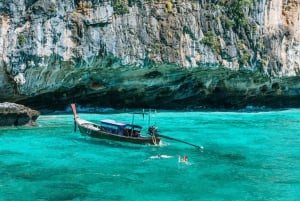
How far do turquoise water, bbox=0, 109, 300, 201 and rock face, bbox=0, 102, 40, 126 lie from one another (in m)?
0.85

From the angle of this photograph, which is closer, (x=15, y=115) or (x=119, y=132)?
(x=119, y=132)

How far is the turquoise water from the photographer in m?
19.3

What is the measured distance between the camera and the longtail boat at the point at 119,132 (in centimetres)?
2850

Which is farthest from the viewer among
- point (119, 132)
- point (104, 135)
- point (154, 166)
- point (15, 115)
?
point (15, 115)

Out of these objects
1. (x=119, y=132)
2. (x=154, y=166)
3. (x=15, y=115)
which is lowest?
(x=154, y=166)

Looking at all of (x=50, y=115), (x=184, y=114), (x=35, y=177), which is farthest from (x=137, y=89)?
(x=35, y=177)

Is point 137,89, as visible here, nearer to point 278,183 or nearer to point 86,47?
point 86,47

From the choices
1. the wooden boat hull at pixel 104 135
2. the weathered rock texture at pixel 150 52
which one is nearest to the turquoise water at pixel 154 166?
the wooden boat hull at pixel 104 135

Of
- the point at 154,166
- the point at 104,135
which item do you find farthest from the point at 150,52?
the point at 154,166

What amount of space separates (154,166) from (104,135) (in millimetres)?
7247

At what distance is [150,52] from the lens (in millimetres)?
39844

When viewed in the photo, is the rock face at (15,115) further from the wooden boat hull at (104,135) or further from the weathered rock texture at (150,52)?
the weathered rock texture at (150,52)

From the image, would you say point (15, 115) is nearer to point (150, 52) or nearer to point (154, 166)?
point (150, 52)

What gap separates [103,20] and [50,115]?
7.53 meters
